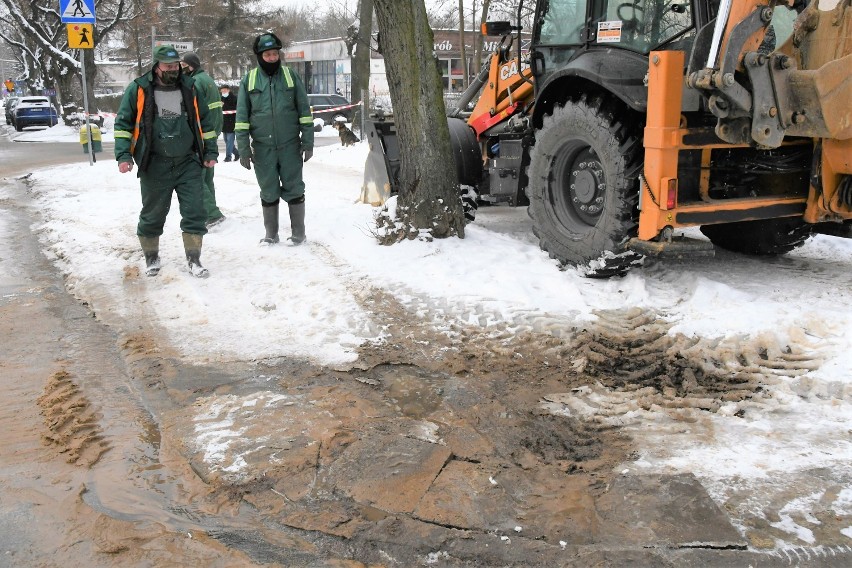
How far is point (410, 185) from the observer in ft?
22.6

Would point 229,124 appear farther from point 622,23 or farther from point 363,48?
point 622,23

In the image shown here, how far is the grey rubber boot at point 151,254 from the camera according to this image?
6.62 meters

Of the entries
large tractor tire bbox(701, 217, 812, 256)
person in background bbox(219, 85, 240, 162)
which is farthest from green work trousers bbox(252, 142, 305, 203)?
person in background bbox(219, 85, 240, 162)

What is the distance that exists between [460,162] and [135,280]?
11.0 feet

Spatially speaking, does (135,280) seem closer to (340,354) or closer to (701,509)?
(340,354)

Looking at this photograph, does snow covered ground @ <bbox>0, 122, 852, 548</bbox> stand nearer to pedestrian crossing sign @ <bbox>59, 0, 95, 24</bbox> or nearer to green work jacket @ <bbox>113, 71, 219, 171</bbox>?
green work jacket @ <bbox>113, 71, 219, 171</bbox>

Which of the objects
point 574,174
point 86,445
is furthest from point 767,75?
point 86,445

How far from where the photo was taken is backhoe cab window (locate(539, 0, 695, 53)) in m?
5.46

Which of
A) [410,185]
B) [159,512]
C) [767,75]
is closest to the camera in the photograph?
[159,512]

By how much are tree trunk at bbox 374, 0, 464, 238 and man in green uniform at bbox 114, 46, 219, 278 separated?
5.68ft

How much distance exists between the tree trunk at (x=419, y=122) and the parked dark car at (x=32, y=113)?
3385 centimetres

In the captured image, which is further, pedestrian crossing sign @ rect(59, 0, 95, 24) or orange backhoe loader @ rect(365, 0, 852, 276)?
pedestrian crossing sign @ rect(59, 0, 95, 24)

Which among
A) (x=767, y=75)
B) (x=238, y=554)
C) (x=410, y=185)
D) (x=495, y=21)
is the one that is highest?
(x=495, y=21)

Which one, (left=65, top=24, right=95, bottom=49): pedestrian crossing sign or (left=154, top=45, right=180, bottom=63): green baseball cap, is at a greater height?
(left=65, top=24, right=95, bottom=49): pedestrian crossing sign
